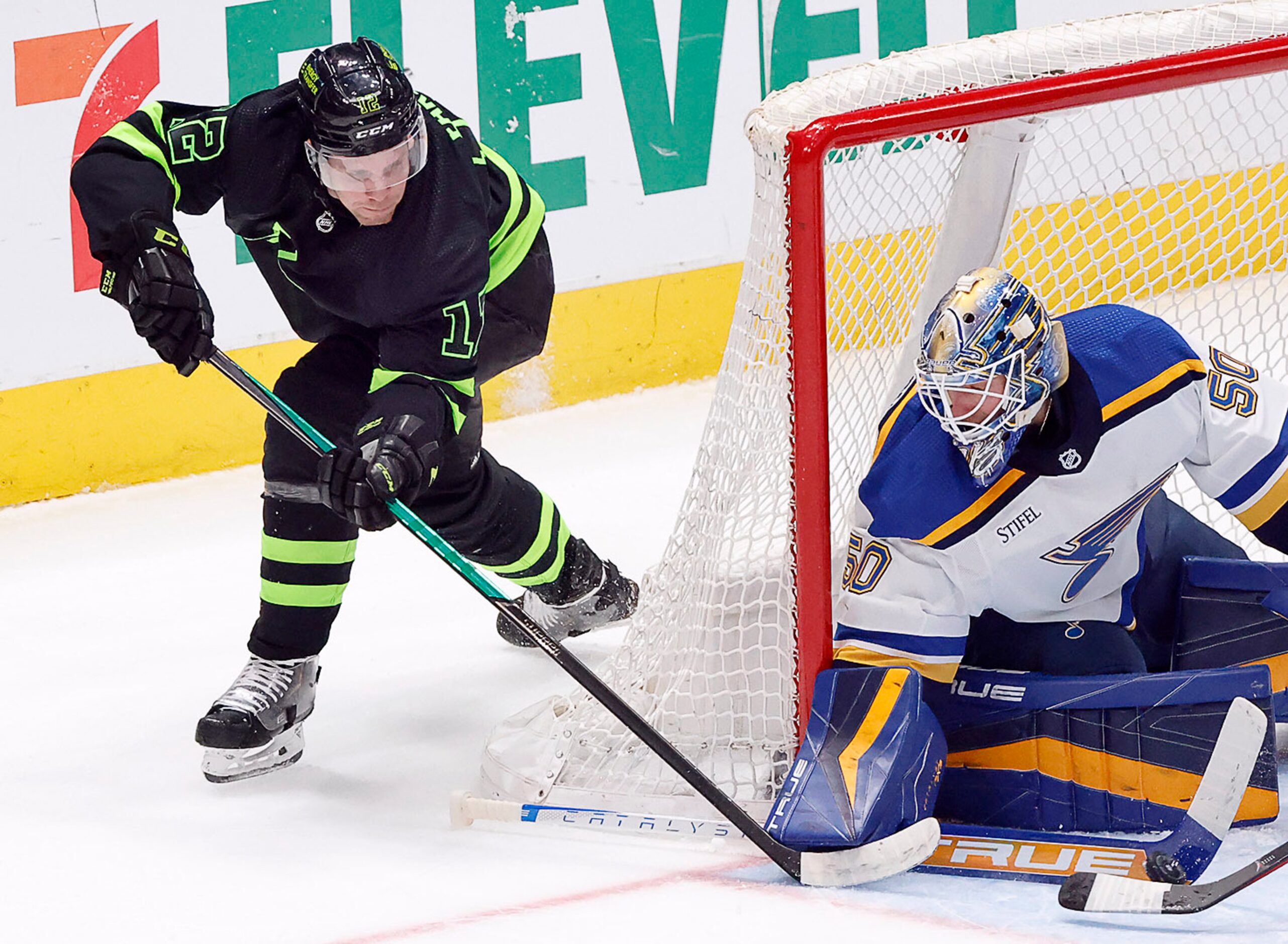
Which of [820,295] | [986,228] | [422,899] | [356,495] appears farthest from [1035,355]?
[422,899]

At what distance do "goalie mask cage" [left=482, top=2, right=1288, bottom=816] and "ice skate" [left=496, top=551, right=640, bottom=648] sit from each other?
1.12 ft

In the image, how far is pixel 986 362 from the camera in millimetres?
2143

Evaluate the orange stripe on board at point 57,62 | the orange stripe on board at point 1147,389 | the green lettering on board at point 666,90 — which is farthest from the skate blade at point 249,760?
the green lettering on board at point 666,90

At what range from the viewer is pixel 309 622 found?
2725 mm

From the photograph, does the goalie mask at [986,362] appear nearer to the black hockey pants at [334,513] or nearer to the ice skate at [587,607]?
the black hockey pants at [334,513]

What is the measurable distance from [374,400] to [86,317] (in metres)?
1.67

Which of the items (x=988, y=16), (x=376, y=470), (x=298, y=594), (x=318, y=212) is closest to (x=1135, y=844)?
(x=376, y=470)

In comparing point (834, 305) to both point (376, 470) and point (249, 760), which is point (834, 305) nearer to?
point (376, 470)

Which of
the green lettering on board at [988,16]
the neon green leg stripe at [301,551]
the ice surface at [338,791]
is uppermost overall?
the green lettering on board at [988,16]

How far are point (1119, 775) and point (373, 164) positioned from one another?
124 cm

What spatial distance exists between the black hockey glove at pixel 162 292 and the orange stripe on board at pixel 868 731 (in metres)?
0.97

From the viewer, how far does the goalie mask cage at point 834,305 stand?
2193 mm

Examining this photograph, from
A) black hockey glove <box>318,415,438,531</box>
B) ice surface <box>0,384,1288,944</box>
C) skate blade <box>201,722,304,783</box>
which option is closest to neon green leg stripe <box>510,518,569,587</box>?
ice surface <box>0,384,1288,944</box>

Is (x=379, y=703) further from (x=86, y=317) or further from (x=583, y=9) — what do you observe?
(x=583, y=9)
